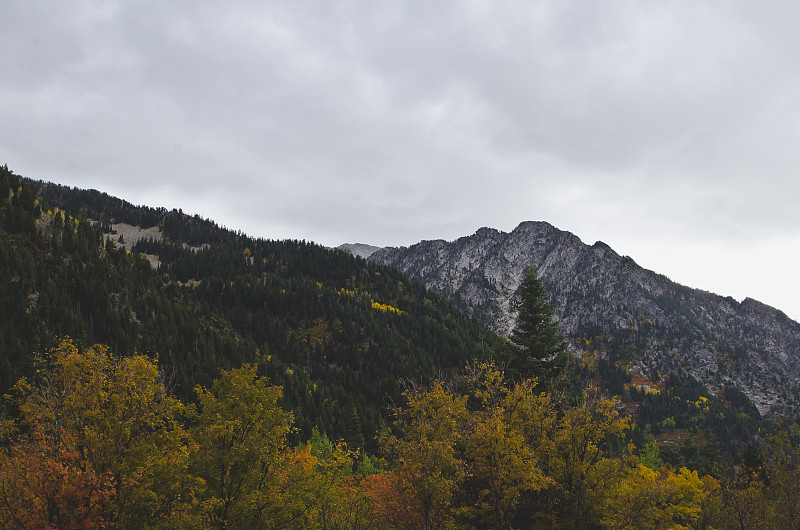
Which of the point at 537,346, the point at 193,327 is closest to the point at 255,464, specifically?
the point at 537,346

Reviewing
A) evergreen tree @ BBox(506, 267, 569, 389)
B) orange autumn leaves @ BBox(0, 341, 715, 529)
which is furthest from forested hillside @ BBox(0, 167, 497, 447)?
orange autumn leaves @ BBox(0, 341, 715, 529)

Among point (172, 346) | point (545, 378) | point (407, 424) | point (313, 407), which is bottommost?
point (313, 407)

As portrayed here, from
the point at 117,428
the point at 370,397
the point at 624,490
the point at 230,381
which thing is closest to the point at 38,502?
the point at 117,428

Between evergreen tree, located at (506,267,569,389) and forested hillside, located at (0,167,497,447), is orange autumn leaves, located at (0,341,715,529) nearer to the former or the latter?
evergreen tree, located at (506,267,569,389)

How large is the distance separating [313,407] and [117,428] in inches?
4057

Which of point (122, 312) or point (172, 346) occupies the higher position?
point (122, 312)

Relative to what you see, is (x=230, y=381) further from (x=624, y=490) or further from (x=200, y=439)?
(x=624, y=490)

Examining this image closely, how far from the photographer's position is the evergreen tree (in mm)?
34531

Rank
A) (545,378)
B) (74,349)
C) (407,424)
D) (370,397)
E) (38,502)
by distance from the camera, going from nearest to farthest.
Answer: (38,502)
(407,424)
(74,349)
(545,378)
(370,397)

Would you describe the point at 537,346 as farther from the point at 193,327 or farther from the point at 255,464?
the point at 193,327

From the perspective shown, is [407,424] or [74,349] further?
[74,349]

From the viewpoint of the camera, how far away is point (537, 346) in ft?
116

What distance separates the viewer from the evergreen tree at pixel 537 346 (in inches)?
1359

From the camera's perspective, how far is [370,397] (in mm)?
147875
